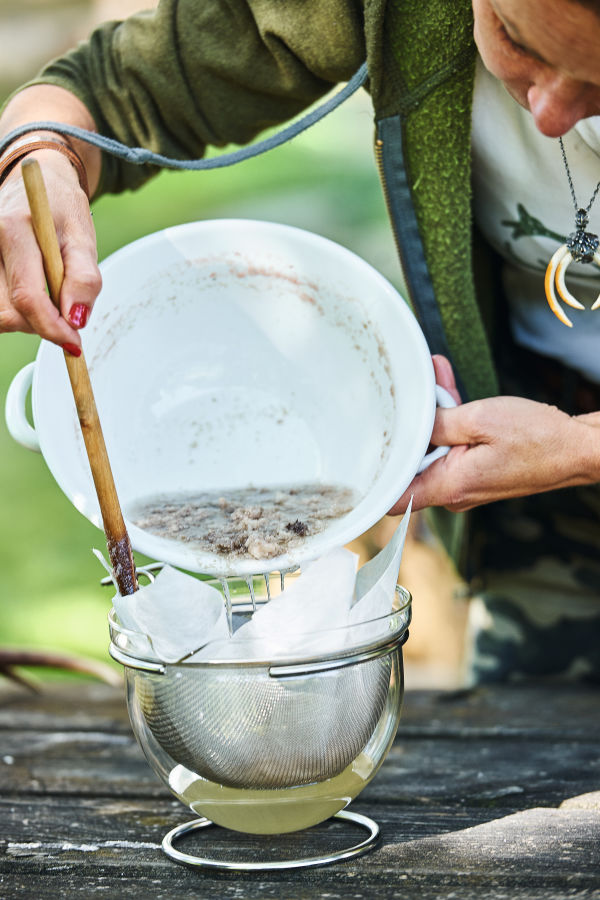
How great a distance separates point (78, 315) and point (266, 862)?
1.59 ft

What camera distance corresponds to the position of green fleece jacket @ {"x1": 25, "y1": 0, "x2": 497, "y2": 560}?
41.4 inches

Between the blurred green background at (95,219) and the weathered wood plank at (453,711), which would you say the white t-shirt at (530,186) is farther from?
the blurred green background at (95,219)

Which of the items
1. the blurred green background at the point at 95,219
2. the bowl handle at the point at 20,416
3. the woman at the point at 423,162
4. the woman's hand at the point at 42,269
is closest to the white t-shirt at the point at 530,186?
the woman at the point at 423,162

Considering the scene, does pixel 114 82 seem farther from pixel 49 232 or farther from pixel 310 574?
pixel 310 574

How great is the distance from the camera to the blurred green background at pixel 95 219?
112 inches

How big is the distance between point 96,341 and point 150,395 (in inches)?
3.3

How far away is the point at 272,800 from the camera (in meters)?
0.83

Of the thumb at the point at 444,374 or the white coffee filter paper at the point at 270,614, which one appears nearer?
Answer: the white coffee filter paper at the point at 270,614

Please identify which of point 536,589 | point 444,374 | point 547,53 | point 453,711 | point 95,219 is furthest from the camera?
point 95,219

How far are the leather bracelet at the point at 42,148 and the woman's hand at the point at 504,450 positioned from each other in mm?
454

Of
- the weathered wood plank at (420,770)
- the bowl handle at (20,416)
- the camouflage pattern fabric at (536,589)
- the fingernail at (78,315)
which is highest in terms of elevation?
the fingernail at (78,315)

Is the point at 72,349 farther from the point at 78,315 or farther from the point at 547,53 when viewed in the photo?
the point at 547,53

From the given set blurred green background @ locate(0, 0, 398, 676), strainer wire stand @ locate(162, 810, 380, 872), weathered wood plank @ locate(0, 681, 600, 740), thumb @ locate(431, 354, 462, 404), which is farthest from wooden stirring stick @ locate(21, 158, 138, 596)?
blurred green background @ locate(0, 0, 398, 676)

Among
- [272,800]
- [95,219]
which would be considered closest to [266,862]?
[272,800]
